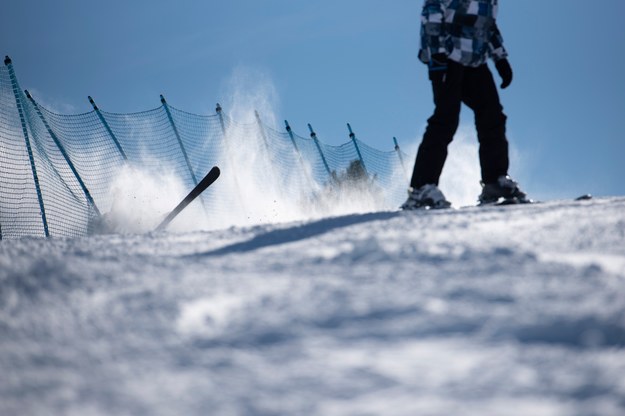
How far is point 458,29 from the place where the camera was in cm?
268

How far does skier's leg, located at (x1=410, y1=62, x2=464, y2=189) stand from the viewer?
256 centimetres

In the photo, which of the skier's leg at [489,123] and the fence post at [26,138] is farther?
the fence post at [26,138]

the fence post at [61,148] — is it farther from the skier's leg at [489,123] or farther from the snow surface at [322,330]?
the snow surface at [322,330]

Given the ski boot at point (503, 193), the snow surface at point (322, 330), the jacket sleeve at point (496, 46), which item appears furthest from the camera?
the jacket sleeve at point (496, 46)

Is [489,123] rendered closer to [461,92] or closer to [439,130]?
[461,92]

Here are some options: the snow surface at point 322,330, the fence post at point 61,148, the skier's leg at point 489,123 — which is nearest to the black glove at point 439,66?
the skier's leg at point 489,123

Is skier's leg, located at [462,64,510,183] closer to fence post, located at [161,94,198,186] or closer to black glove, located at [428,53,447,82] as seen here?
black glove, located at [428,53,447,82]

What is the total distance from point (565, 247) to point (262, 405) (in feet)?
2.66

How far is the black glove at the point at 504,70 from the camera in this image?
291 centimetres

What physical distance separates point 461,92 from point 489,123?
0.22 meters

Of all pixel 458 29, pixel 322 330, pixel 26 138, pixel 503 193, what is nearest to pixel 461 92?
pixel 458 29

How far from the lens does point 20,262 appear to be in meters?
1.01

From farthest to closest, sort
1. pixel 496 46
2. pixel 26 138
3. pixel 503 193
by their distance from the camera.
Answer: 1. pixel 26 138
2. pixel 496 46
3. pixel 503 193

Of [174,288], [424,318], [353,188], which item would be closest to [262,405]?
[424,318]
